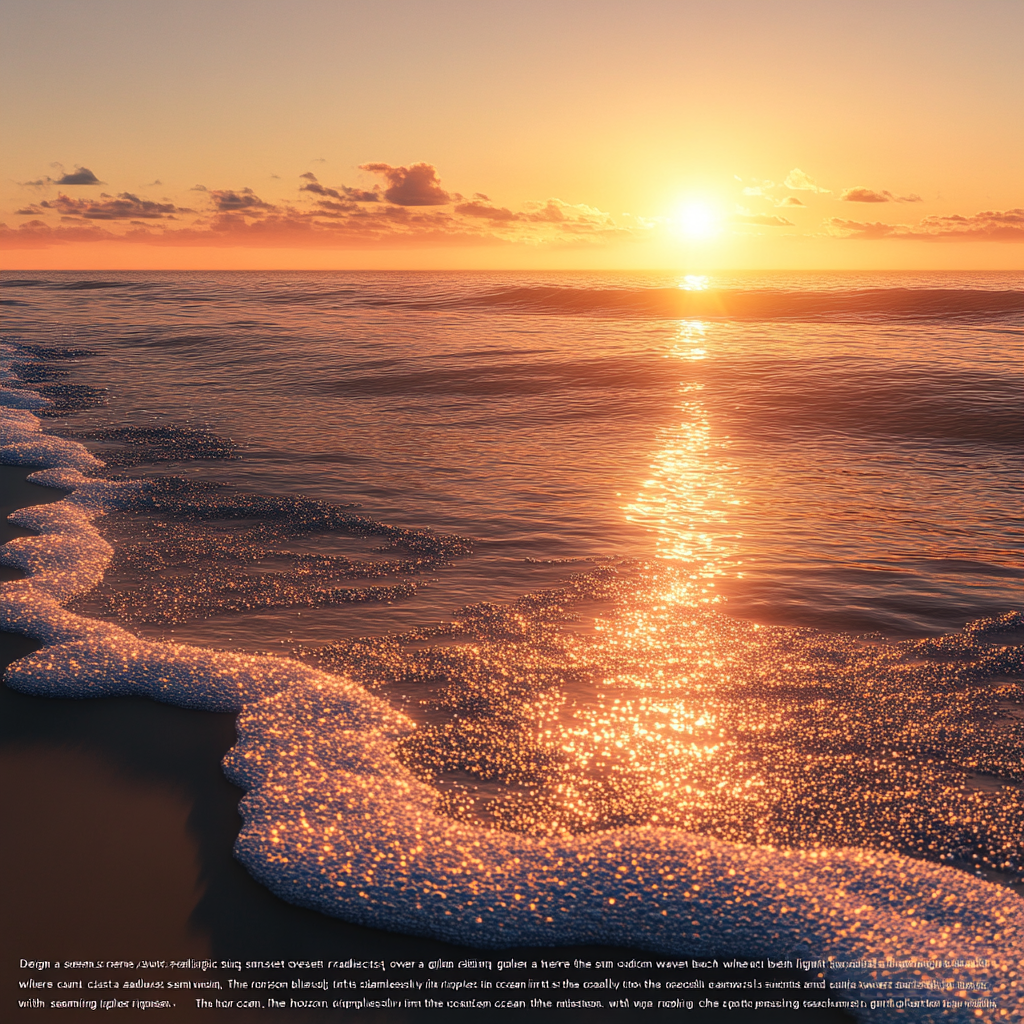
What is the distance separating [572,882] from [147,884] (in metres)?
1.95

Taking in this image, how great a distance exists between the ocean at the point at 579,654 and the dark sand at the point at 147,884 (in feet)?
0.42

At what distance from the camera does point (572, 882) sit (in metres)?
3.29

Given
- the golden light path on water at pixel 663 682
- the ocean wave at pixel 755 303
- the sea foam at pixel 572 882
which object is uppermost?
the ocean wave at pixel 755 303

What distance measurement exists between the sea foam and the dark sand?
0.11m

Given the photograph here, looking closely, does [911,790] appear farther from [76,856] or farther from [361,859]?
[76,856]

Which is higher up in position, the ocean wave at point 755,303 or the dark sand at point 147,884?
the ocean wave at point 755,303

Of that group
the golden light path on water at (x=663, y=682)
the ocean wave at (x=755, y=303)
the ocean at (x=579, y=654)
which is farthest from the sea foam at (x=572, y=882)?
the ocean wave at (x=755, y=303)

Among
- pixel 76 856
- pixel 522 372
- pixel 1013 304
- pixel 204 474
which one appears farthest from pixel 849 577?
pixel 1013 304

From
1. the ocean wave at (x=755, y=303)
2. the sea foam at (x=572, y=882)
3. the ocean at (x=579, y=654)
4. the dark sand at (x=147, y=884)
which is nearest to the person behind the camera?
the dark sand at (x=147, y=884)

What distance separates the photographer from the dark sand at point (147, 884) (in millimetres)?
2803

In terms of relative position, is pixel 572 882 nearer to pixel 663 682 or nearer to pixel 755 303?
pixel 663 682

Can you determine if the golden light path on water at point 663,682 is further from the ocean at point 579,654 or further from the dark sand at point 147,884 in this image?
the dark sand at point 147,884

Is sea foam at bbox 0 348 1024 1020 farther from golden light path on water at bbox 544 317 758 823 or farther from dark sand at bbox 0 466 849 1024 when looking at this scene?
golden light path on water at bbox 544 317 758 823

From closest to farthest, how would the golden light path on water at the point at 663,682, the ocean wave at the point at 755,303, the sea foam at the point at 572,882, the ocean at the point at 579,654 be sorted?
the sea foam at the point at 572,882 < the ocean at the point at 579,654 < the golden light path on water at the point at 663,682 < the ocean wave at the point at 755,303
